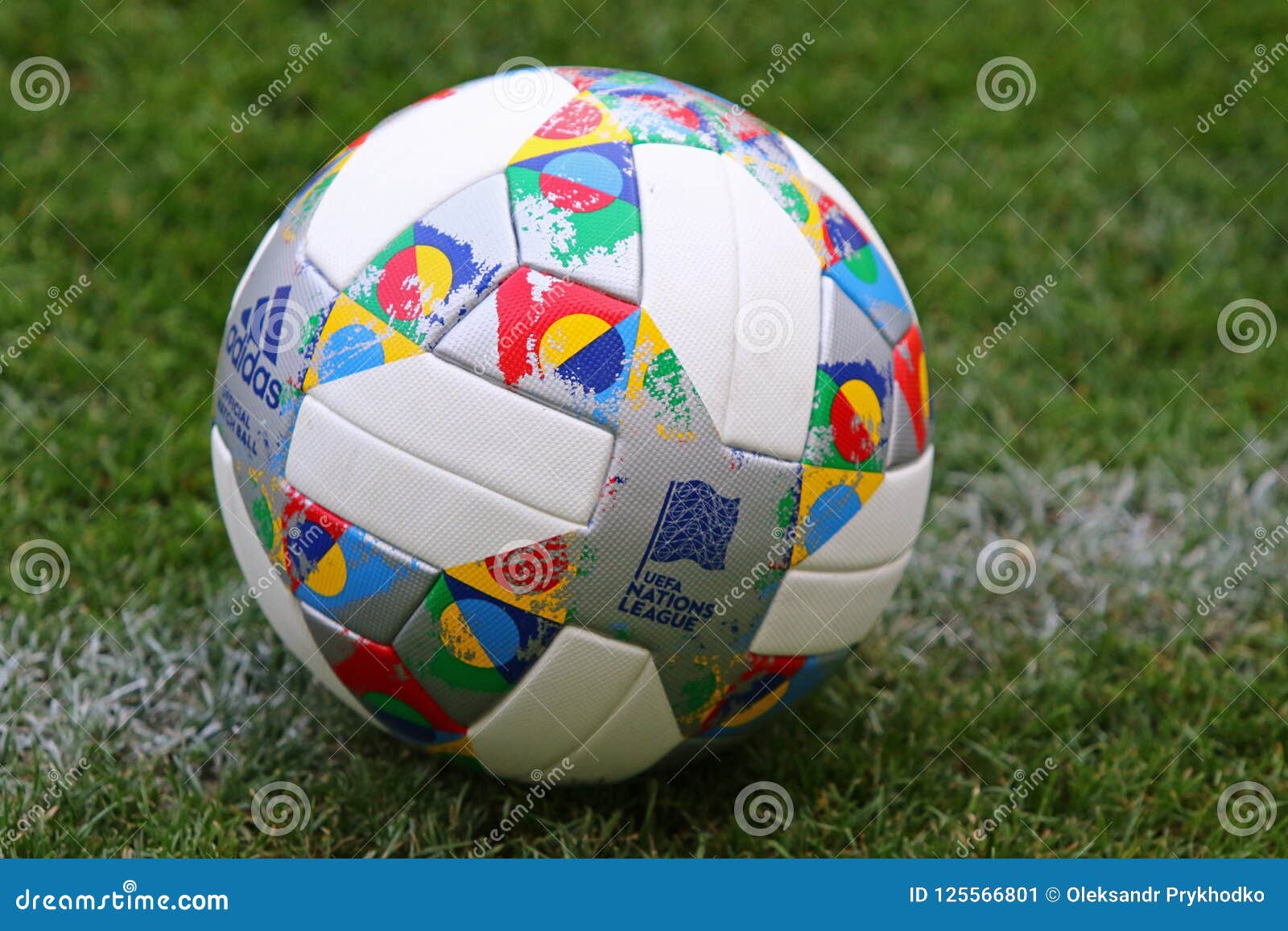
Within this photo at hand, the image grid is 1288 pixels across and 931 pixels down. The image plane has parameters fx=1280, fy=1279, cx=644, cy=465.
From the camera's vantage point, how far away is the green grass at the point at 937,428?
3.14 meters

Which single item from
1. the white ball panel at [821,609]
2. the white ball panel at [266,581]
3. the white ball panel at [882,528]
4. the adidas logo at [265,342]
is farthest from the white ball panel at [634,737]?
the adidas logo at [265,342]

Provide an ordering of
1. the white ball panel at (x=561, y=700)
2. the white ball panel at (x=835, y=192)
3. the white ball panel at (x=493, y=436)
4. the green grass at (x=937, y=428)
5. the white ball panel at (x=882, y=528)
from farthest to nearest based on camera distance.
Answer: the green grass at (x=937, y=428) < the white ball panel at (x=835, y=192) < the white ball panel at (x=882, y=528) < the white ball panel at (x=561, y=700) < the white ball panel at (x=493, y=436)

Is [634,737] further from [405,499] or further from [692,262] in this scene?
[692,262]

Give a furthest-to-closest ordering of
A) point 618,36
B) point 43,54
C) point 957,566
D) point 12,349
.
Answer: point 618,36, point 43,54, point 12,349, point 957,566

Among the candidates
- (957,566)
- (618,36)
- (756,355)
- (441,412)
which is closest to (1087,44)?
(618,36)

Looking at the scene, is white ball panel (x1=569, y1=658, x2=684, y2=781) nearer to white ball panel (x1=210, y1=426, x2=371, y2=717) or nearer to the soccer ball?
the soccer ball

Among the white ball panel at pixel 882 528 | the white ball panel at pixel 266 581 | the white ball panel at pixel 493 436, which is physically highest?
the white ball panel at pixel 882 528

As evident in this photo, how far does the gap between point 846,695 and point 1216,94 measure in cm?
380

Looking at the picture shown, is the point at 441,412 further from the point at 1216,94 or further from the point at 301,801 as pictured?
the point at 1216,94

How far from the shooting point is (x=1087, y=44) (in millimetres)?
6004

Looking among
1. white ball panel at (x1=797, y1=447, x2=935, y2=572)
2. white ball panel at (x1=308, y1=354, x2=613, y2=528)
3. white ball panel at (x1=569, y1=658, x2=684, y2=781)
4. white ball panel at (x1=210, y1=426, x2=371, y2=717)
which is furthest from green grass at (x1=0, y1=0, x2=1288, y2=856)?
white ball panel at (x1=308, y1=354, x2=613, y2=528)

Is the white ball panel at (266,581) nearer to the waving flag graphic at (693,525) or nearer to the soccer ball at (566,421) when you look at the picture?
the soccer ball at (566,421)

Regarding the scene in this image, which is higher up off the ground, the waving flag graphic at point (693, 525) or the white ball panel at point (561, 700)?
the waving flag graphic at point (693, 525)

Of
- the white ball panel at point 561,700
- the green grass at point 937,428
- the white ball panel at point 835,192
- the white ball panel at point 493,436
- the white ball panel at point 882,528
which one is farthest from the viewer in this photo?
the green grass at point 937,428
